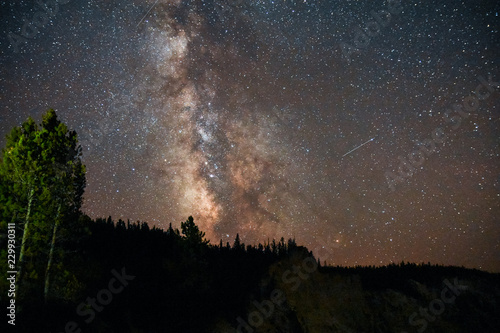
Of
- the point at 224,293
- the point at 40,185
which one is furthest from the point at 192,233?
the point at 40,185

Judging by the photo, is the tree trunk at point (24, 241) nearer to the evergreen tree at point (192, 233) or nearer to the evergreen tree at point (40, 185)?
the evergreen tree at point (40, 185)

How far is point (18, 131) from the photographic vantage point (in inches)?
652

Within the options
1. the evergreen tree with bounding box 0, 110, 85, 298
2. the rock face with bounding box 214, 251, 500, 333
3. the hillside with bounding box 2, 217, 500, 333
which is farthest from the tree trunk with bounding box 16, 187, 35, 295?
the rock face with bounding box 214, 251, 500, 333

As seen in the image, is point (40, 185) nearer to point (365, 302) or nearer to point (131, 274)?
point (131, 274)

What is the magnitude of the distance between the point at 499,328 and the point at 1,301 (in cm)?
6464

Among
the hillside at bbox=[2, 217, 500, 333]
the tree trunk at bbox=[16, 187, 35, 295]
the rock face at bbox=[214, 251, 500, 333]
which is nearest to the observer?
the tree trunk at bbox=[16, 187, 35, 295]

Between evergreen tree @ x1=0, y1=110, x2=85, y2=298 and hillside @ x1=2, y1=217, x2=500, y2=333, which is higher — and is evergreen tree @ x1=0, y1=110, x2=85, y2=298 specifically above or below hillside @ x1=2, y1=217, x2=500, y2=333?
above

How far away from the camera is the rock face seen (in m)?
35.5

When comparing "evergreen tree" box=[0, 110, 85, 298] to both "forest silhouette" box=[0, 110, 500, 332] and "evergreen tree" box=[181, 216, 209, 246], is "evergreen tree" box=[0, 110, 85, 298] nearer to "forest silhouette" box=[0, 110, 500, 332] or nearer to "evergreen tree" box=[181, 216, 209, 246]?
"forest silhouette" box=[0, 110, 500, 332]

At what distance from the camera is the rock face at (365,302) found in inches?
1396

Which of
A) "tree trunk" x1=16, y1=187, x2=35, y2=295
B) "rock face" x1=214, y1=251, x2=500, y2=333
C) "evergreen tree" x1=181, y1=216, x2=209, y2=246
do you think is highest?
"evergreen tree" x1=181, y1=216, x2=209, y2=246

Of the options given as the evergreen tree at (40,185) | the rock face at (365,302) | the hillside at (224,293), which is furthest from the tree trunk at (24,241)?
the rock face at (365,302)

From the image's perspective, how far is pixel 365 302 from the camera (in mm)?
42438

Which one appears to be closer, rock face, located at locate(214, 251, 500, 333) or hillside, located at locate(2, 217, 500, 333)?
hillside, located at locate(2, 217, 500, 333)
